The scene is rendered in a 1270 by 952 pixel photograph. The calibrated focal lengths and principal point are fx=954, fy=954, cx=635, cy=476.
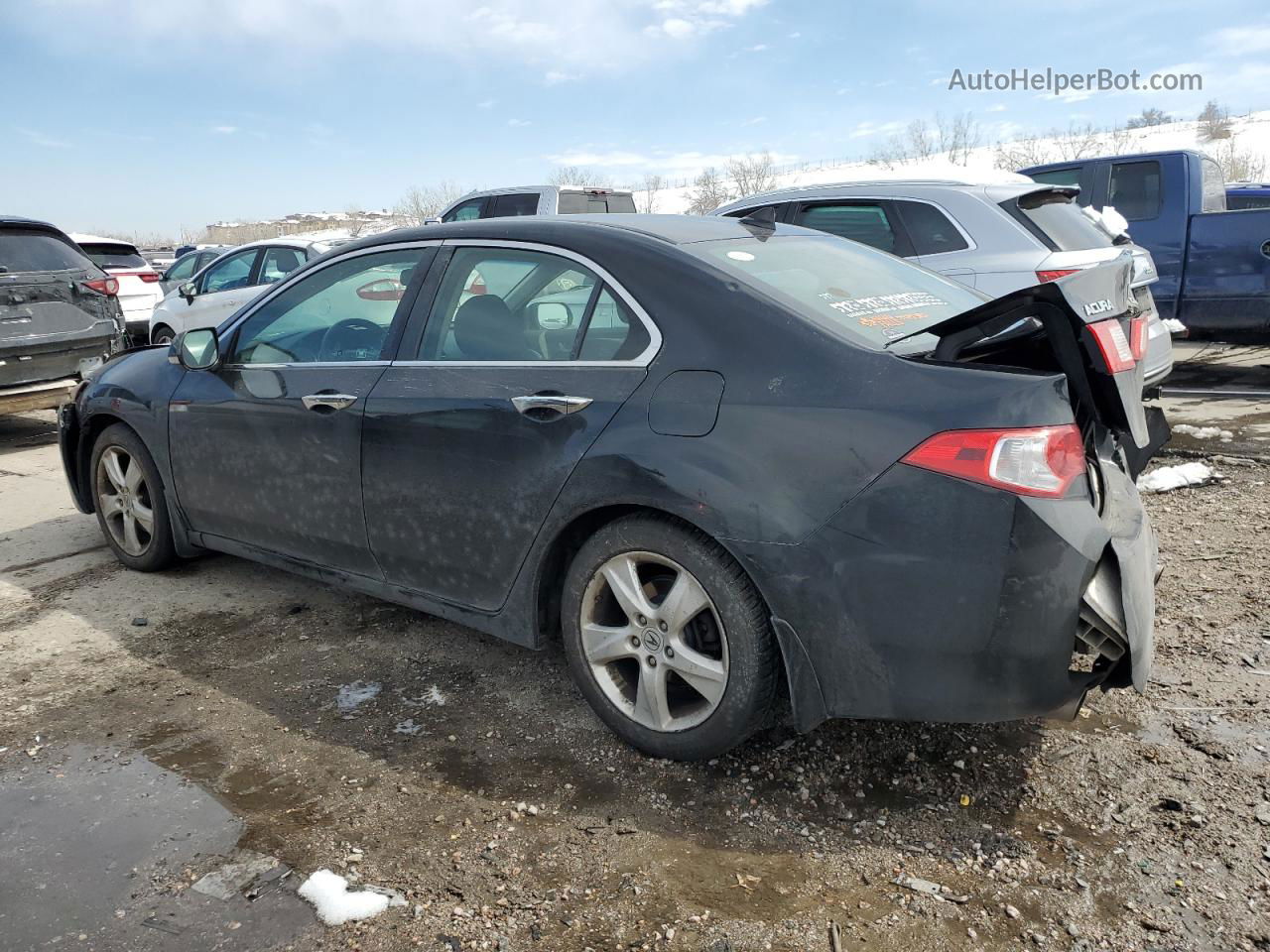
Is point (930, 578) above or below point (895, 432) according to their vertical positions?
below

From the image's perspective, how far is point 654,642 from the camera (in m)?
2.76

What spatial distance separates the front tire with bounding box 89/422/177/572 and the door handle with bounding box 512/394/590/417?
2372 mm

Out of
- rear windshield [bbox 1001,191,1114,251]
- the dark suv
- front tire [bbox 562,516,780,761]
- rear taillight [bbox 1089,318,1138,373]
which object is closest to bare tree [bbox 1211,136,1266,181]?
rear windshield [bbox 1001,191,1114,251]

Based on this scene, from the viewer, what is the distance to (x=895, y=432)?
2.34m

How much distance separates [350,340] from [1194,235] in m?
7.73

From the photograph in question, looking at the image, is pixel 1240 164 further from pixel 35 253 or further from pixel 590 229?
pixel 590 229

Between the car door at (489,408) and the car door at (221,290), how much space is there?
8543 mm

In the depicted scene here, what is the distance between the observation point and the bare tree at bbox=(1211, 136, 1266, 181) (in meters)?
47.6

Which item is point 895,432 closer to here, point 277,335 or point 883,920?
point 883,920

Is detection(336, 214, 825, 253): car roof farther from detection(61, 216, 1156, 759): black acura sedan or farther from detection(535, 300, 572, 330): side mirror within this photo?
detection(535, 300, 572, 330): side mirror

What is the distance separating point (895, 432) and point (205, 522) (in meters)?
3.16

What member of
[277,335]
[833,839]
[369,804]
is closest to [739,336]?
[833,839]

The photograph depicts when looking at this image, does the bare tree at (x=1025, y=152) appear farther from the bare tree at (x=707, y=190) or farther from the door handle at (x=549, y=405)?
the door handle at (x=549, y=405)

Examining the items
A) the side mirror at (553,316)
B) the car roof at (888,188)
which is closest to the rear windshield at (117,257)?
the car roof at (888,188)
